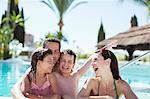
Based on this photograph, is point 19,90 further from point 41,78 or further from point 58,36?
point 58,36

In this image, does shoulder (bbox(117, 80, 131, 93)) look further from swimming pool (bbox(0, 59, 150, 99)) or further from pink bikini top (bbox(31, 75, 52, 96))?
swimming pool (bbox(0, 59, 150, 99))

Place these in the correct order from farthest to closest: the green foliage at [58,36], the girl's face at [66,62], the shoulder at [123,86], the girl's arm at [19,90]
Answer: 1. the green foliage at [58,36]
2. the girl's face at [66,62]
3. the shoulder at [123,86]
4. the girl's arm at [19,90]

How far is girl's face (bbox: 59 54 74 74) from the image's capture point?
2.60m

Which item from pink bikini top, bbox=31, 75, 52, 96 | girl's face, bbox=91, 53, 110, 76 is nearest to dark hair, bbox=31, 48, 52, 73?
pink bikini top, bbox=31, 75, 52, 96

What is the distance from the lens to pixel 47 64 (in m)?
2.45

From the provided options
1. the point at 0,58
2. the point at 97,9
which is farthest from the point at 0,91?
the point at 97,9

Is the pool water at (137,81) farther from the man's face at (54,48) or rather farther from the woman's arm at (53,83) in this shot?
the woman's arm at (53,83)

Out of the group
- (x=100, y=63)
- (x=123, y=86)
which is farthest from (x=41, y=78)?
(x=123, y=86)

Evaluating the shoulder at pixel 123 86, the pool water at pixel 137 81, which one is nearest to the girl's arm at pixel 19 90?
the shoulder at pixel 123 86

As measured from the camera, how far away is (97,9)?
31312 millimetres

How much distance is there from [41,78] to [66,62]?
23 centimetres

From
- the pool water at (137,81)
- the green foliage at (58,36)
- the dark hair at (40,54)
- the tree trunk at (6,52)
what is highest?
the green foliage at (58,36)

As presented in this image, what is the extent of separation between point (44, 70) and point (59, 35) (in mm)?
19628

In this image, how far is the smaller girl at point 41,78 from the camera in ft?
7.93
